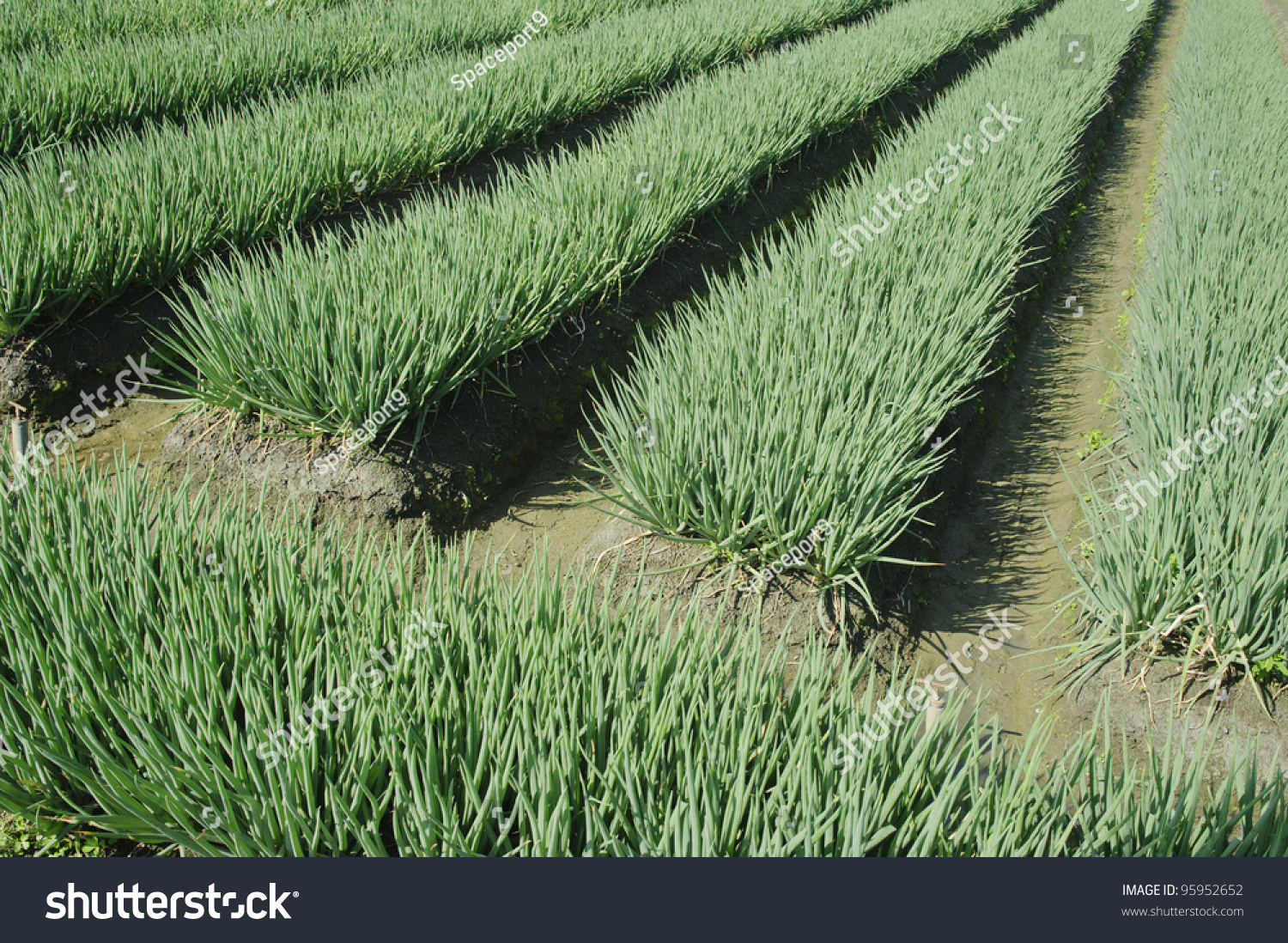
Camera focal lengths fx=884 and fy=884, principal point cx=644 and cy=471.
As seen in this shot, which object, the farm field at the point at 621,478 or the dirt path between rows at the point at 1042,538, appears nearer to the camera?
the farm field at the point at 621,478

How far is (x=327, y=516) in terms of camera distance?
2732mm

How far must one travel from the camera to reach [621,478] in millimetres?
2574

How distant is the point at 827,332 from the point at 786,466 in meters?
0.75

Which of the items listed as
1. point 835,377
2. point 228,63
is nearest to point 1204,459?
point 835,377

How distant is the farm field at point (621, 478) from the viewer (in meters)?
1.47

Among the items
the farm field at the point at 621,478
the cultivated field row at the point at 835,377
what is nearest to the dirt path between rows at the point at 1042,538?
the farm field at the point at 621,478

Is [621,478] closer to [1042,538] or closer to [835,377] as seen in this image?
[835,377]

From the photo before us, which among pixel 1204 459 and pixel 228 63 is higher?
pixel 228 63

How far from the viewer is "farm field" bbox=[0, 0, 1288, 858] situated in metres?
1.47

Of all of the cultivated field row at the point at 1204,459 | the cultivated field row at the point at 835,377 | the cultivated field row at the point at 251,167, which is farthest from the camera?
the cultivated field row at the point at 251,167

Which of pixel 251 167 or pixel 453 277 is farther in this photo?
pixel 251 167

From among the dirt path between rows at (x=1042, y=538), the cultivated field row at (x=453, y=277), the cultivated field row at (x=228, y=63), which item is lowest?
the dirt path between rows at (x=1042, y=538)

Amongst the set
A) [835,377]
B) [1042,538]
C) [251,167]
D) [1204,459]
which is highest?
[251,167]

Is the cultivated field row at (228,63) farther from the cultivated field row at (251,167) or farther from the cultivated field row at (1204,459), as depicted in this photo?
the cultivated field row at (1204,459)
